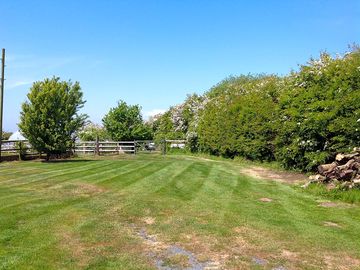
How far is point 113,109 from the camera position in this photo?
46.4 m

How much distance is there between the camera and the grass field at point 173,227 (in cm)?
644

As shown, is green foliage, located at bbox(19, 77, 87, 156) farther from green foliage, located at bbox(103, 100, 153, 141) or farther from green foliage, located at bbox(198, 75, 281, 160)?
green foliage, located at bbox(103, 100, 153, 141)

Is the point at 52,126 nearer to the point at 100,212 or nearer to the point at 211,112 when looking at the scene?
the point at 211,112

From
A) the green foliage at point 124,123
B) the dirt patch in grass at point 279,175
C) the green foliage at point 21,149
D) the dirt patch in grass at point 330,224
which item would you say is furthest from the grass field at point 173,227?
the green foliage at point 124,123

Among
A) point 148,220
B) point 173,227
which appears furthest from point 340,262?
point 148,220

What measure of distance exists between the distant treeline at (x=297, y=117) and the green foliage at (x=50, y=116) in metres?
10.9

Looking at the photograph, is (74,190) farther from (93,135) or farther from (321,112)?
(93,135)

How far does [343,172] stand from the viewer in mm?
13195

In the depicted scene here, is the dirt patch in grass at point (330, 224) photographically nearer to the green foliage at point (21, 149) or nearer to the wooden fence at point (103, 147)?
the green foliage at point (21, 149)

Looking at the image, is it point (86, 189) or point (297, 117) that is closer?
point (86, 189)

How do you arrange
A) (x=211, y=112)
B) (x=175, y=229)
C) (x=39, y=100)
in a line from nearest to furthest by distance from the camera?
(x=175, y=229)
(x=39, y=100)
(x=211, y=112)

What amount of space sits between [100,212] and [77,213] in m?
0.55

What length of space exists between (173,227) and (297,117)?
1097 centimetres

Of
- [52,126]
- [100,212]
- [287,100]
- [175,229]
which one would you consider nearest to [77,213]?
[100,212]
